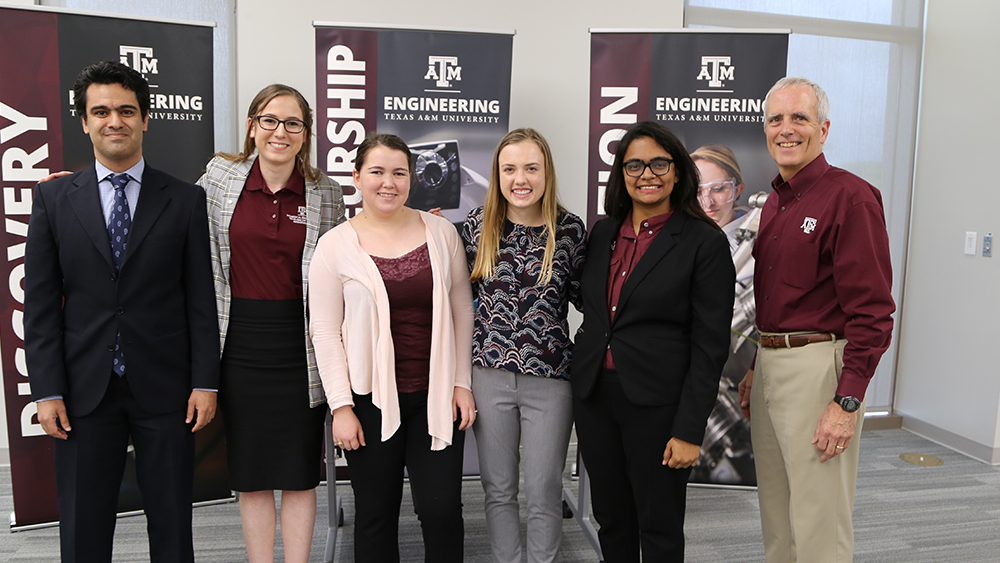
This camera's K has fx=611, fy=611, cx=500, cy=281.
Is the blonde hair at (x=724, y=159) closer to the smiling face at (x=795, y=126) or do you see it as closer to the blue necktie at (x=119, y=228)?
the smiling face at (x=795, y=126)

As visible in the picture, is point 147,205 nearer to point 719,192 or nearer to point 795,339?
point 795,339

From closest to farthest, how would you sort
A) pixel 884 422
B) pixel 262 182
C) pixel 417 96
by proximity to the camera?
pixel 262 182 < pixel 417 96 < pixel 884 422

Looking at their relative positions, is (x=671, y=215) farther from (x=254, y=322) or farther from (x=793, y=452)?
(x=254, y=322)

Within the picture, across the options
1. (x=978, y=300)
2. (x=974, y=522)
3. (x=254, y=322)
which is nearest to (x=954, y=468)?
(x=974, y=522)

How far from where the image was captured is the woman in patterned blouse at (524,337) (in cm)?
197

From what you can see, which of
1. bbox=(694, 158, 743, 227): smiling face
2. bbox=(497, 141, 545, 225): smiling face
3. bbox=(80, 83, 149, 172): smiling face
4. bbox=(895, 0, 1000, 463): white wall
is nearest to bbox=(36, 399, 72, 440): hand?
bbox=(80, 83, 149, 172): smiling face

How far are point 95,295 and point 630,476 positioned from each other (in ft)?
5.55

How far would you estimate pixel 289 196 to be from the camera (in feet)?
6.89

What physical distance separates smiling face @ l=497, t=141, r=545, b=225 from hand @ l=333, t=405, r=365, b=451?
85 cm

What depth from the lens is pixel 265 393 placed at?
2029 millimetres

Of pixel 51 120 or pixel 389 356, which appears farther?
pixel 51 120

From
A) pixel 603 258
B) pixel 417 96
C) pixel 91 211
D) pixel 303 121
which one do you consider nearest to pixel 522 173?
pixel 603 258

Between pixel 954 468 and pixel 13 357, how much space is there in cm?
521

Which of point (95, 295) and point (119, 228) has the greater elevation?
point (119, 228)
